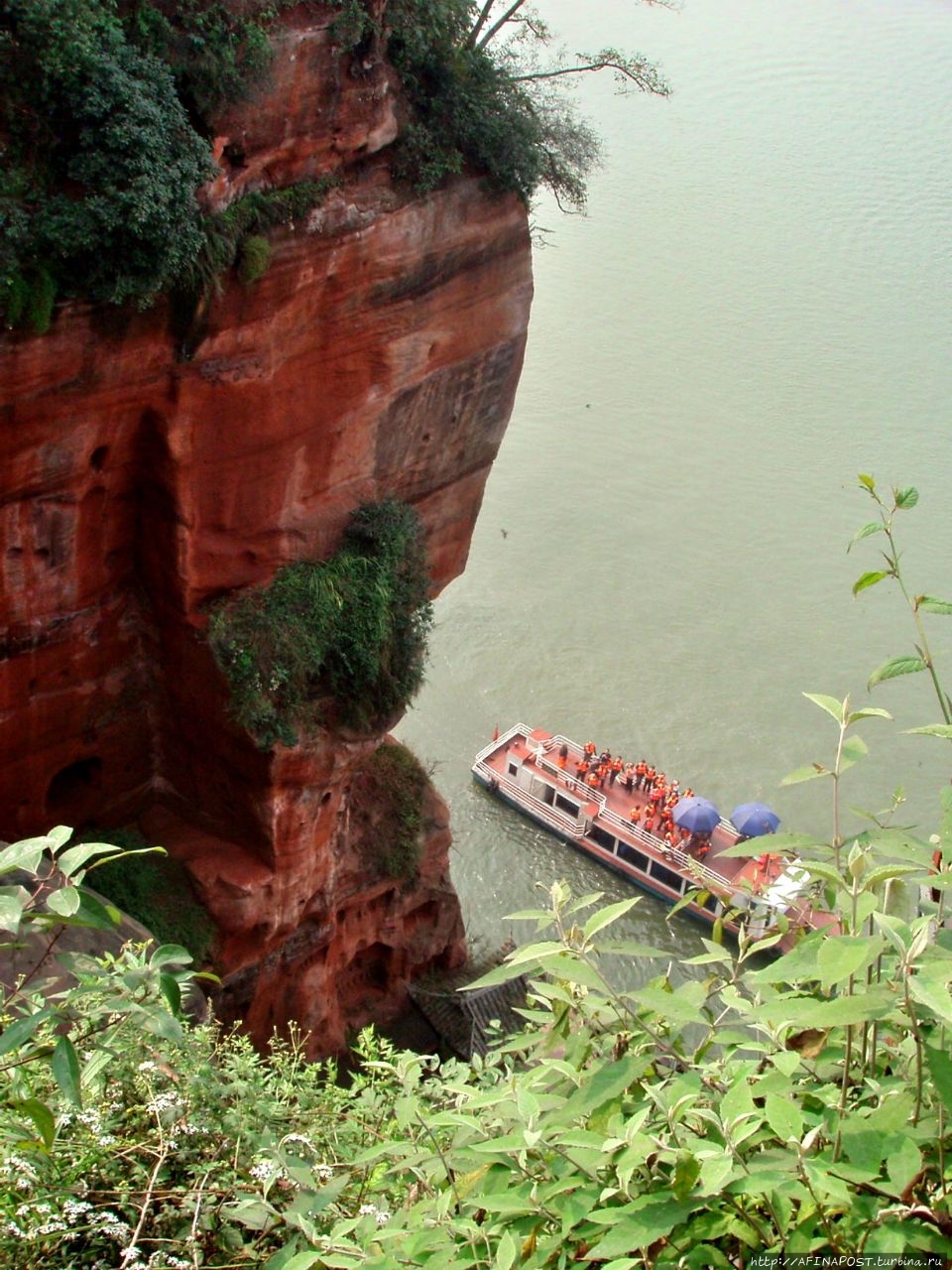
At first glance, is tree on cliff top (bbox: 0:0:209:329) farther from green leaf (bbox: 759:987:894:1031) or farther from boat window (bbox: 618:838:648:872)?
boat window (bbox: 618:838:648:872)

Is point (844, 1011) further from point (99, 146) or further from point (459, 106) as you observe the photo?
point (459, 106)

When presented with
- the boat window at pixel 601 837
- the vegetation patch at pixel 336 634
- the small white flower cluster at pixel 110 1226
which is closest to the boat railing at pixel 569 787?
the boat window at pixel 601 837

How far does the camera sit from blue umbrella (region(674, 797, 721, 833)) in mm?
18656

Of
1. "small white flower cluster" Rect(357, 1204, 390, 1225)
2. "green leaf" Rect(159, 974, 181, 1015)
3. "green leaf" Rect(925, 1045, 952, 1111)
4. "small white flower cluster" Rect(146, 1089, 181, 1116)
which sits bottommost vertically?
"small white flower cluster" Rect(146, 1089, 181, 1116)

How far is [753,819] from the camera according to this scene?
1853 centimetres

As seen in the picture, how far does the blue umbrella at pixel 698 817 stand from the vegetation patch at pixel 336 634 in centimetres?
745

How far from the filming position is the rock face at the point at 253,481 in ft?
32.1

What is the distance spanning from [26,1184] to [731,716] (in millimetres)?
18230

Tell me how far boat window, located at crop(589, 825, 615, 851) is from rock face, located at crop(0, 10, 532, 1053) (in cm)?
622

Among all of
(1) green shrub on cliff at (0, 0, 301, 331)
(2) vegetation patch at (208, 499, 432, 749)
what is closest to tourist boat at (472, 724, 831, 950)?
(2) vegetation patch at (208, 499, 432, 749)

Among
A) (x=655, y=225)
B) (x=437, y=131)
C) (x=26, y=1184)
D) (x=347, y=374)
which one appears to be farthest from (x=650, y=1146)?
(x=655, y=225)

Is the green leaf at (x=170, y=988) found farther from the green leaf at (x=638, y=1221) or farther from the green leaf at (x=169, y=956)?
the green leaf at (x=638, y=1221)

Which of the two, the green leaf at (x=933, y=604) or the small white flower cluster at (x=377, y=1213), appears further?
the green leaf at (x=933, y=604)

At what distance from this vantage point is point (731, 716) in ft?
67.7
